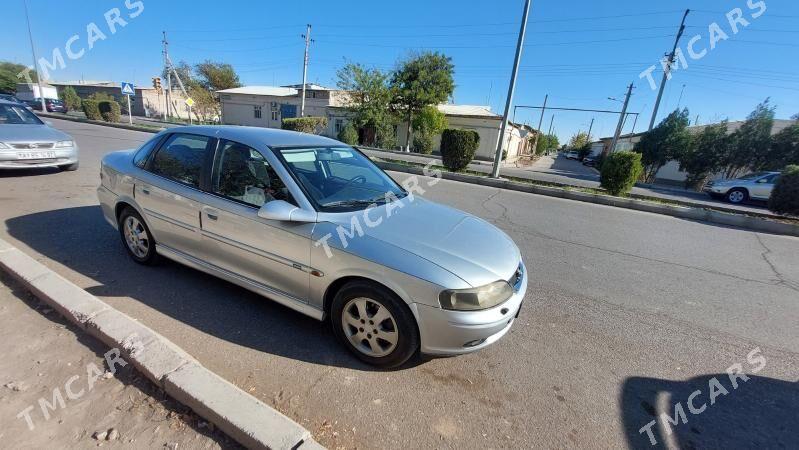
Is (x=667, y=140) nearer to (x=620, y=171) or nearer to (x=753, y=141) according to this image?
(x=753, y=141)

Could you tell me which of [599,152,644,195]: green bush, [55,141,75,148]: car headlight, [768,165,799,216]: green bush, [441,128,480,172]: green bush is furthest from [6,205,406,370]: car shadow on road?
[768,165,799,216]: green bush

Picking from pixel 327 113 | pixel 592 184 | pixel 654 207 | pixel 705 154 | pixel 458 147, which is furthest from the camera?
pixel 327 113

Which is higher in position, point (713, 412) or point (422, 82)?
point (422, 82)

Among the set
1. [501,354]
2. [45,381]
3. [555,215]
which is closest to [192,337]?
[45,381]

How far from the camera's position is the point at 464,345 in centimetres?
228

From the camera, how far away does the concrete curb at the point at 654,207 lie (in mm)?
7977

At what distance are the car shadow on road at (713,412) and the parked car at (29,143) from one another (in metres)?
10.2

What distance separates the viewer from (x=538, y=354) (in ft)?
9.20

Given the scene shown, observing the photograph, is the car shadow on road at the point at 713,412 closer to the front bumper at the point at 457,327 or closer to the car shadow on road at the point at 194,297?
the front bumper at the point at 457,327

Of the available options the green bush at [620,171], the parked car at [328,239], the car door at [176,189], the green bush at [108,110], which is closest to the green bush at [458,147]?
the green bush at [620,171]

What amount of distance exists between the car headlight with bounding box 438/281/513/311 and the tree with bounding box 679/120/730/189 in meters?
25.2

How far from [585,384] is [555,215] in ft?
19.1

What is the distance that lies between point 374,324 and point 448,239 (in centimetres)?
81

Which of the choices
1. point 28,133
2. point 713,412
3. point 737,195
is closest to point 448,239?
point 713,412
